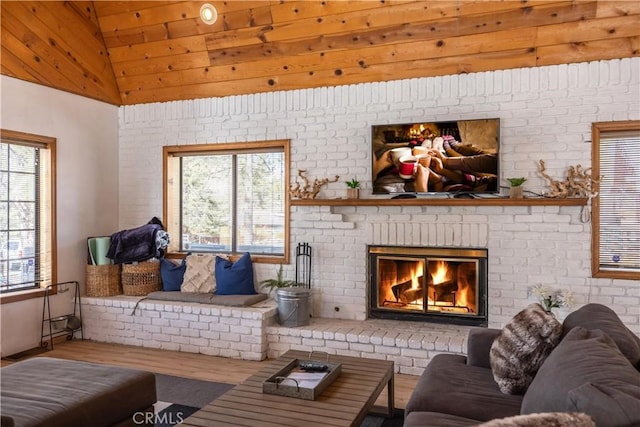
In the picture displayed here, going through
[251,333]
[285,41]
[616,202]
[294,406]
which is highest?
[285,41]

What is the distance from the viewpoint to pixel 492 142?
166 inches

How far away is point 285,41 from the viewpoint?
4.63 m

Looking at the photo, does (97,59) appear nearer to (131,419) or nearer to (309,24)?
(309,24)

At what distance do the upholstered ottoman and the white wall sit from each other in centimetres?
216

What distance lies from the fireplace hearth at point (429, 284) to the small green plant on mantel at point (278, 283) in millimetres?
791

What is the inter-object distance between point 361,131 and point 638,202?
247 centimetres

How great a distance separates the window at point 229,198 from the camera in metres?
5.23

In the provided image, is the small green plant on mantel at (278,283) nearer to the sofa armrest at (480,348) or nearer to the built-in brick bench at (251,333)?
the built-in brick bench at (251,333)

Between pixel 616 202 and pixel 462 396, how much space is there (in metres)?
2.70

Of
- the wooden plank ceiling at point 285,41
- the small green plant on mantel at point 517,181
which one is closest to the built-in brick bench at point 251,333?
the small green plant on mantel at point 517,181

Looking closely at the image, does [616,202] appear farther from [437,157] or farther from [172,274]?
[172,274]

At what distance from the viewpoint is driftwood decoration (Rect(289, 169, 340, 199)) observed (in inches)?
191

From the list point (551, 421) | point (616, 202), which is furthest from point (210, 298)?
point (551, 421)

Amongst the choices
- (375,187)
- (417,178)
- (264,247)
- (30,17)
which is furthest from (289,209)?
(30,17)
